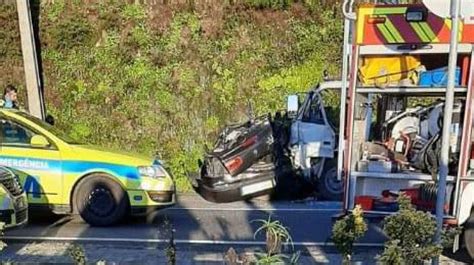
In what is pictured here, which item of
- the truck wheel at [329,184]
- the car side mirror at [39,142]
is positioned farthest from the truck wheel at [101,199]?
the truck wheel at [329,184]

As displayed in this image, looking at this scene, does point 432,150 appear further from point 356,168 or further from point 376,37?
point 376,37

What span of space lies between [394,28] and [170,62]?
31.2 feet

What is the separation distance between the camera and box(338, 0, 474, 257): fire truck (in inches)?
287

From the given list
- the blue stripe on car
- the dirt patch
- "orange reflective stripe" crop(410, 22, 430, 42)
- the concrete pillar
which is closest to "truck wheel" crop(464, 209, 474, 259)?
"orange reflective stripe" crop(410, 22, 430, 42)

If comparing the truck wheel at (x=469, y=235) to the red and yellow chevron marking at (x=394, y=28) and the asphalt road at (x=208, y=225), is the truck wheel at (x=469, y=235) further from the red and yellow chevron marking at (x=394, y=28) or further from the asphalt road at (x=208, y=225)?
the red and yellow chevron marking at (x=394, y=28)

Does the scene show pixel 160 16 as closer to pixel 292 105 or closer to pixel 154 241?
pixel 292 105

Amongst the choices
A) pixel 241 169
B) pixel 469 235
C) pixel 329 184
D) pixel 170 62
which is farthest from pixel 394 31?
pixel 170 62

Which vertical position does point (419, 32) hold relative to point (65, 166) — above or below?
above

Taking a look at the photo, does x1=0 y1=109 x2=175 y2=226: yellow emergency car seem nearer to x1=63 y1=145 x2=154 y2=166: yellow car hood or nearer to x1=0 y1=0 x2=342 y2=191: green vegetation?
x1=63 y1=145 x2=154 y2=166: yellow car hood

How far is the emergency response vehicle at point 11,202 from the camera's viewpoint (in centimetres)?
776

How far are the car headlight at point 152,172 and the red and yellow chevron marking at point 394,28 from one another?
11.8 feet

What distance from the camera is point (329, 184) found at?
12352mm

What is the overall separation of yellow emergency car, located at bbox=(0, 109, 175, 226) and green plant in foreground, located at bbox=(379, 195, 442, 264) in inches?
222

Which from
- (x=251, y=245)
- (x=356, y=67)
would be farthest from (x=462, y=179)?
(x=251, y=245)
